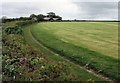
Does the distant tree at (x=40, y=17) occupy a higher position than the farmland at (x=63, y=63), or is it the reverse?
the distant tree at (x=40, y=17)

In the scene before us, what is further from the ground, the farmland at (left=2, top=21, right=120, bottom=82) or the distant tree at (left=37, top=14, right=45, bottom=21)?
the distant tree at (left=37, top=14, right=45, bottom=21)

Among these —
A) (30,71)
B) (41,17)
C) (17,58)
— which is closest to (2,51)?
(17,58)

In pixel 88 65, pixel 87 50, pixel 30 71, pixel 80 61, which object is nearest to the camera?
pixel 30 71

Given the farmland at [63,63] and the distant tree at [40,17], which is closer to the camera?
the farmland at [63,63]

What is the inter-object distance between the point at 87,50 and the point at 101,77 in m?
10.5

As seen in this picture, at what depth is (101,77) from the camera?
77.4ft

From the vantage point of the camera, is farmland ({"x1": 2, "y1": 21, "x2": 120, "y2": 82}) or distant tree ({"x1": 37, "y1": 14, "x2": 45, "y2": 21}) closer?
farmland ({"x1": 2, "y1": 21, "x2": 120, "y2": 82})

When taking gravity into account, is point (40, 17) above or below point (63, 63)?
above

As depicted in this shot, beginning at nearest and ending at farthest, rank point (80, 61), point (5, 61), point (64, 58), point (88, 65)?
point (5, 61) < point (88, 65) < point (80, 61) < point (64, 58)

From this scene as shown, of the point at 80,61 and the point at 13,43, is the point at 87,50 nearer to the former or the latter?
the point at 80,61

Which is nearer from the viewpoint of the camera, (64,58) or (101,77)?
(101,77)

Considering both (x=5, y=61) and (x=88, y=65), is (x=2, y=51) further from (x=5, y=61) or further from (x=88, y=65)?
(x=88, y=65)

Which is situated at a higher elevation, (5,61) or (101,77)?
(5,61)

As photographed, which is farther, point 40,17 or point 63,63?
point 40,17
